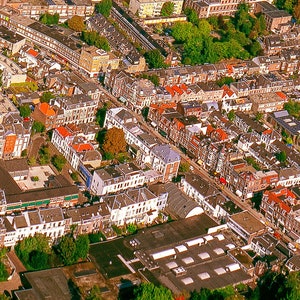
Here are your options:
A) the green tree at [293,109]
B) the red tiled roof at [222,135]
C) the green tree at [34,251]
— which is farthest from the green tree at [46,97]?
the green tree at [293,109]

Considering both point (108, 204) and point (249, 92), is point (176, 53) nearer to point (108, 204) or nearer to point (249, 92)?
point (249, 92)

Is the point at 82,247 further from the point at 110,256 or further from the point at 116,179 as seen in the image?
the point at 116,179

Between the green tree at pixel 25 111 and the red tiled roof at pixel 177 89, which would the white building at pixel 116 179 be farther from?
the red tiled roof at pixel 177 89

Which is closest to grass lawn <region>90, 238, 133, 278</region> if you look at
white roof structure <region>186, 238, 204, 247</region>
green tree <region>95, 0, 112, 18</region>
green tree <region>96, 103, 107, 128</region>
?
white roof structure <region>186, 238, 204, 247</region>

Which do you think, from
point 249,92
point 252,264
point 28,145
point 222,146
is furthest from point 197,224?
point 249,92

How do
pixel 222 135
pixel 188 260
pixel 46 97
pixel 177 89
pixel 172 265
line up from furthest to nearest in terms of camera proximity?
pixel 177 89, pixel 46 97, pixel 222 135, pixel 188 260, pixel 172 265

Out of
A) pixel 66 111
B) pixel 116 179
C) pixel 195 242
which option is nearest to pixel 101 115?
pixel 66 111

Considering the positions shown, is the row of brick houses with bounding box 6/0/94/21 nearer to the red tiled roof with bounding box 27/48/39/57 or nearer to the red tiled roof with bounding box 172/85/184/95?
the red tiled roof with bounding box 27/48/39/57
